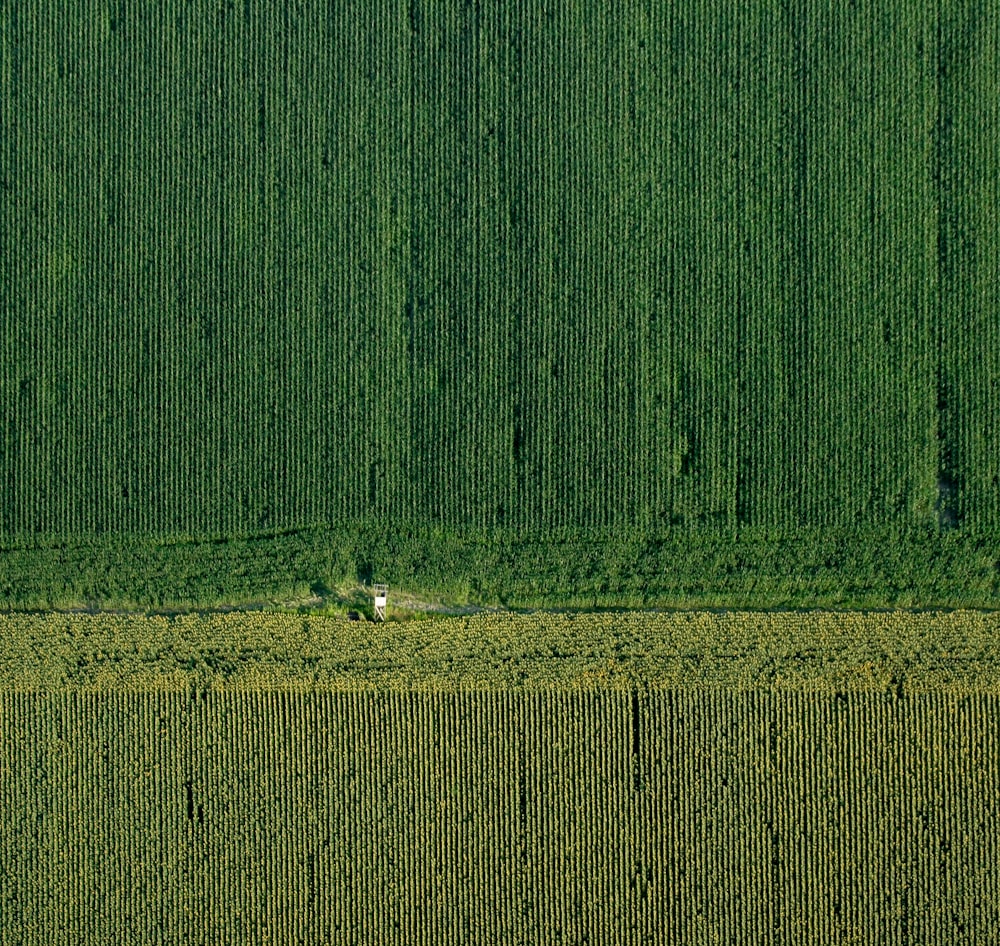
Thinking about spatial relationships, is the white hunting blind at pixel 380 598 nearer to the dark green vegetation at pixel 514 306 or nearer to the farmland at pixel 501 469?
the farmland at pixel 501 469

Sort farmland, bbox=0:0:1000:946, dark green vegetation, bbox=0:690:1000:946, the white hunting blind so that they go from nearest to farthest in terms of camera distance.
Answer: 1. dark green vegetation, bbox=0:690:1000:946
2. farmland, bbox=0:0:1000:946
3. the white hunting blind

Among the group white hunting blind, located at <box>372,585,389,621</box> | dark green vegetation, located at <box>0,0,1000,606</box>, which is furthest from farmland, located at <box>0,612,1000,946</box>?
dark green vegetation, located at <box>0,0,1000,606</box>

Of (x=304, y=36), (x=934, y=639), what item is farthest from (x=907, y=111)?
(x=304, y=36)

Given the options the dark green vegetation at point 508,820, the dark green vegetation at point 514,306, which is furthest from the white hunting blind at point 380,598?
the dark green vegetation at point 508,820

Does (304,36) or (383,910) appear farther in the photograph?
(304,36)

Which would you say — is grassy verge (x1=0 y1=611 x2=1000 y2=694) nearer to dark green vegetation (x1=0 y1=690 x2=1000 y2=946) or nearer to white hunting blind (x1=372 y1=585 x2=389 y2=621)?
white hunting blind (x1=372 y1=585 x2=389 y2=621)

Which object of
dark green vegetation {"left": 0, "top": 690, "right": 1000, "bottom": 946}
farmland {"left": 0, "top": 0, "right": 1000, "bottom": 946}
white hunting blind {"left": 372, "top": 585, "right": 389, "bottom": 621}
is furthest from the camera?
white hunting blind {"left": 372, "top": 585, "right": 389, "bottom": 621}

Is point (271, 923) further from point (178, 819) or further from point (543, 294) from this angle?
point (543, 294)
